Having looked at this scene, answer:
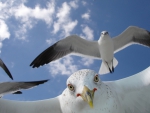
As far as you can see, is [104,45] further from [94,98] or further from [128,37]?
[94,98]

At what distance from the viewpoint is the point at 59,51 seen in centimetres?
812

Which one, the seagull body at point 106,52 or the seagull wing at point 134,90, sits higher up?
the seagull body at point 106,52

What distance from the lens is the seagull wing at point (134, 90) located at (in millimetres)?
2932

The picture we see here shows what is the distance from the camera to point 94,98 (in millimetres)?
2342

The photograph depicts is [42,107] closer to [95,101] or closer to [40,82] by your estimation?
[40,82]

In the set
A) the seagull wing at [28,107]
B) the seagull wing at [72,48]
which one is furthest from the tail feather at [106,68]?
the seagull wing at [28,107]

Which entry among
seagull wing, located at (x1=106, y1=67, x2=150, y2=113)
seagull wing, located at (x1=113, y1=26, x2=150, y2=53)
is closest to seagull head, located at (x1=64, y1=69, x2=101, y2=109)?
seagull wing, located at (x1=106, y1=67, x2=150, y2=113)

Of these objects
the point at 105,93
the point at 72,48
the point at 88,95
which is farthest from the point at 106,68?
the point at 88,95

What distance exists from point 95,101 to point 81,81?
0.74 feet

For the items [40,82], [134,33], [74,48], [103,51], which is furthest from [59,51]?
[40,82]

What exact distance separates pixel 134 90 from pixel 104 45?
5660mm

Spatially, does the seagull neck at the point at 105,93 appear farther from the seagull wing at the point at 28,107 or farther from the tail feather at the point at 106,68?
the tail feather at the point at 106,68

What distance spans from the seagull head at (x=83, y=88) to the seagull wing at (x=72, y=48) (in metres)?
5.14

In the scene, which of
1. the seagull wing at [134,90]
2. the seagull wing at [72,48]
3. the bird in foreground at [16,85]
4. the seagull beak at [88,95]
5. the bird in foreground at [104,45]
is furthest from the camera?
the bird in foreground at [104,45]
